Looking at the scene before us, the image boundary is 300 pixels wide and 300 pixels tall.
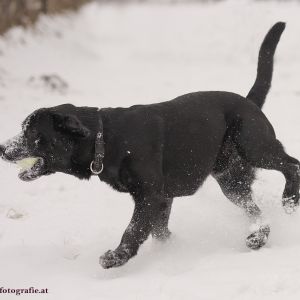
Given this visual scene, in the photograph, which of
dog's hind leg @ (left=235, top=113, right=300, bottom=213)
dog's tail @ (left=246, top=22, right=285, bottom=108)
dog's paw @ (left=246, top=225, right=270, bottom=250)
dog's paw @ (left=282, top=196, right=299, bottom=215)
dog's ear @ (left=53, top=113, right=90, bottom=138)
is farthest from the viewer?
dog's tail @ (left=246, top=22, right=285, bottom=108)

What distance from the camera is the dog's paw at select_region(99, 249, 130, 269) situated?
3602 mm

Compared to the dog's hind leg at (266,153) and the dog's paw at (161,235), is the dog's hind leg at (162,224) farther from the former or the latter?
the dog's hind leg at (266,153)

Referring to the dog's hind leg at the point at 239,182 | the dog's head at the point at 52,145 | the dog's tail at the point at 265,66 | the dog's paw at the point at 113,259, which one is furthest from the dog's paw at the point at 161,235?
the dog's tail at the point at 265,66

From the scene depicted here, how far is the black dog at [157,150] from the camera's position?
364 centimetres

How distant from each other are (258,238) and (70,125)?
159cm

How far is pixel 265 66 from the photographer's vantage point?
14.9 feet

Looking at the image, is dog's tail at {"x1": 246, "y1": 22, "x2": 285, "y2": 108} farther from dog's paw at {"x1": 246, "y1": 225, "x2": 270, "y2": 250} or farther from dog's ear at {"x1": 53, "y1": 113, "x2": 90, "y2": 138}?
dog's ear at {"x1": 53, "y1": 113, "x2": 90, "y2": 138}

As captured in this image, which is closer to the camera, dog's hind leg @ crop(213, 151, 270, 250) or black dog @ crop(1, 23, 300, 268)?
black dog @ crop(1, 23, 300, 268)

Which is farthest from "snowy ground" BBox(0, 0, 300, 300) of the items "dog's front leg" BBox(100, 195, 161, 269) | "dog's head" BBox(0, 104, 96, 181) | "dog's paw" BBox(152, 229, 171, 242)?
"dog's head" BBox(0, 104, 96, 181)

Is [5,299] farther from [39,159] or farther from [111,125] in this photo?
[111,125]

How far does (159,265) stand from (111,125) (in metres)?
1.04

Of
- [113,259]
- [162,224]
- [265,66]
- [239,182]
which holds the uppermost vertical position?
[265,66]

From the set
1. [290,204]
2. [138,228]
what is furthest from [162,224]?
[290,204]

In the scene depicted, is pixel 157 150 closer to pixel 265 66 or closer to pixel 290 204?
pixel 290 204
